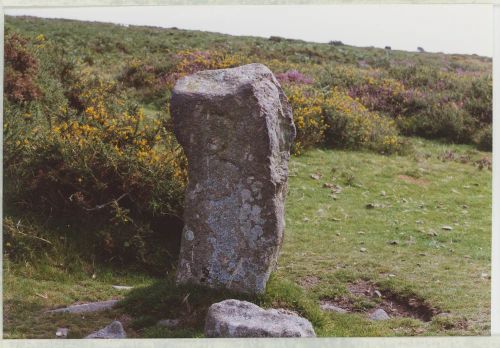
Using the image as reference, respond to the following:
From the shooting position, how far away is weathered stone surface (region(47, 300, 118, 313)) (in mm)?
6742

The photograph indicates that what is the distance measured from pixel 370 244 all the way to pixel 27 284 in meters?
5.40

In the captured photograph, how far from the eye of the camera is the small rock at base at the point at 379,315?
287 inches

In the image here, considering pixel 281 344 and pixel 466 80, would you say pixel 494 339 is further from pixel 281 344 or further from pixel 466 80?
pixel 466 80

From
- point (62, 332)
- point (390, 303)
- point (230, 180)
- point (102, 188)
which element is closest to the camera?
point (62, 332)

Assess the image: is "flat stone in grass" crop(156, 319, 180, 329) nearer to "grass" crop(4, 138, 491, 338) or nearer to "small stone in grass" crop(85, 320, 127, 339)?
"grass" crop(4, 138, 491, 338)

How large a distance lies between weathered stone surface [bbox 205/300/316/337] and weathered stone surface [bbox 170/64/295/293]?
59cm

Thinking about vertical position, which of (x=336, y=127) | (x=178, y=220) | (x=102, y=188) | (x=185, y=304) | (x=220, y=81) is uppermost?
(x=220, y=81)

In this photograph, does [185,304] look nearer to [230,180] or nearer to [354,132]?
[230,180]

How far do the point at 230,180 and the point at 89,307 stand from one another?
7.25 ft

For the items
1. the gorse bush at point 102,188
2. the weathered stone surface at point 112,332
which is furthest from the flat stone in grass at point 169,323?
the gorse bush at point 102,188

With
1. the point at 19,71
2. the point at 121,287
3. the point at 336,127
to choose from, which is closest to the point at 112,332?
the point at 121,287

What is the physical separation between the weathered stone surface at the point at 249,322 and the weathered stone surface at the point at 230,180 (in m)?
0.59

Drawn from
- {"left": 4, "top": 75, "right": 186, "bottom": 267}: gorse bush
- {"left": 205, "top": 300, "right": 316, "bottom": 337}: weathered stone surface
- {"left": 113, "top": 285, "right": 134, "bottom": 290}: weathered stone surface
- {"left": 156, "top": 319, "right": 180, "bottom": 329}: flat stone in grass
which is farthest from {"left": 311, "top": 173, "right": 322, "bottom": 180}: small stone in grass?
{"left": 156, "top": 319, "right": 180, "bottom": 329}: flat stone in grass

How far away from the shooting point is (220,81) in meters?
Answer: 6.94
